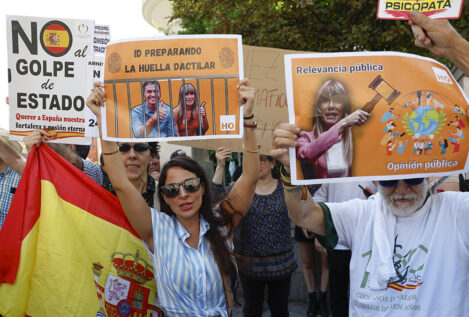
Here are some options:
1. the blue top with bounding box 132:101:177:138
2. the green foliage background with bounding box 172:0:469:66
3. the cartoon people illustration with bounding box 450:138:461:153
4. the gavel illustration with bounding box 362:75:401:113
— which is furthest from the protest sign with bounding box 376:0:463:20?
the green foliage background with bounding box 172:0:469:66

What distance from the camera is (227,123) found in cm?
234

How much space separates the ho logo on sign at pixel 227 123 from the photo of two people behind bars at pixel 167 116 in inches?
3.5

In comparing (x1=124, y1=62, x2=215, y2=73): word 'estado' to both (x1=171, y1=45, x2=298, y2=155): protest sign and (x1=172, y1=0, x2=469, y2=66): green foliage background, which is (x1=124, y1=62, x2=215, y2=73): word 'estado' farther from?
(x1=172, y1=0, x2=469, y2=66): green foliage background

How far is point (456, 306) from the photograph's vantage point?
1919 mm

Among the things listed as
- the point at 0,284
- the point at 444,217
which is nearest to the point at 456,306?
the point at 444,217

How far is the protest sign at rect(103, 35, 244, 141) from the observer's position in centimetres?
234

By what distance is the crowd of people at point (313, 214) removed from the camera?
6.42 ft

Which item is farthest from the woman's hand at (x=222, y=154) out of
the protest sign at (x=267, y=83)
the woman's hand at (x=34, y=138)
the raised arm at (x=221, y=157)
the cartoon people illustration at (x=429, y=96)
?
the cartoon people illustration at (x=429, y=96)

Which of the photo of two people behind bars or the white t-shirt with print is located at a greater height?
the photo of two people behind bars

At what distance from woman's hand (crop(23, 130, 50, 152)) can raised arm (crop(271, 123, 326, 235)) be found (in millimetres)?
1644

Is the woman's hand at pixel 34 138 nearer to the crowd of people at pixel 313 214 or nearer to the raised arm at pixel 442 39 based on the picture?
the crowd of people at pixel 313 214

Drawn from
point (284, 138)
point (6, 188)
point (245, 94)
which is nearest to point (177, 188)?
point (245, 94)

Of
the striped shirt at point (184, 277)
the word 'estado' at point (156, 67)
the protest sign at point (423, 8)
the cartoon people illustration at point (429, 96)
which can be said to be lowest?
the striped shirt at point (184, 277)

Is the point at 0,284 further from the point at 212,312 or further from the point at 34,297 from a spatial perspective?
the point at 212,312
